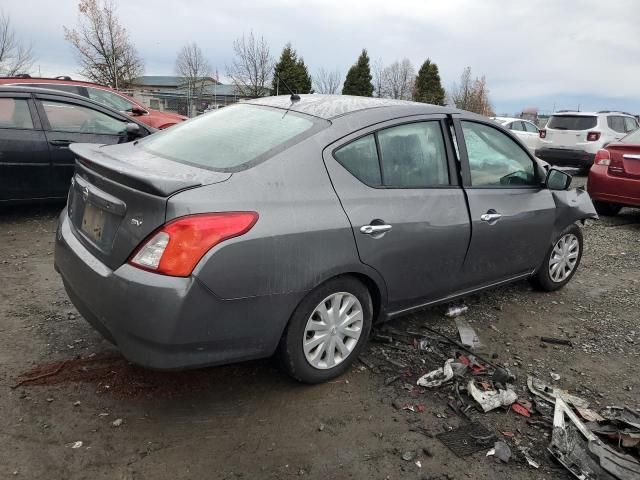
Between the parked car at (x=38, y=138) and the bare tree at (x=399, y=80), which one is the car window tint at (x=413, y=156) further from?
the bare tree at (x=399, y=80)

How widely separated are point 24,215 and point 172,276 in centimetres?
495

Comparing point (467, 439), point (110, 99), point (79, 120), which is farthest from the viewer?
point (110, 99)

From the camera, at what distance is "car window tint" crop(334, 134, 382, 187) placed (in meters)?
2.81

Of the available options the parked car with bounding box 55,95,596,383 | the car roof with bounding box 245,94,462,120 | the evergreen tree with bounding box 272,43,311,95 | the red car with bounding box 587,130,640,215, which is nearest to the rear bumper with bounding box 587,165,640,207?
the red car with bounding box 587,130,640,215

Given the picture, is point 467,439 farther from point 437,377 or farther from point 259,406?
point 259,406

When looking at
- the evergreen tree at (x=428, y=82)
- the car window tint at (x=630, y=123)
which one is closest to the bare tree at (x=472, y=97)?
the evergreen tree at (x=428, y=82)

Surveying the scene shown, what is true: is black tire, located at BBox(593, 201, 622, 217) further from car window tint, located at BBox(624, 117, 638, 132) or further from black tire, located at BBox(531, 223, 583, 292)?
car window tint, located at BBox(624, 117, 638, 132)

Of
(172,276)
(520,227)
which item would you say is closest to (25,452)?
(172,276)

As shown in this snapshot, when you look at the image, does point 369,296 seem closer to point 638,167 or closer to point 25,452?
point 25,452

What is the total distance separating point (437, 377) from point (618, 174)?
570 cm

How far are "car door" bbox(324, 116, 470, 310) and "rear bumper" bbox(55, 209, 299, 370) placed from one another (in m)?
0.64

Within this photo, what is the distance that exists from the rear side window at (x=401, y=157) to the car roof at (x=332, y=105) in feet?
0.55

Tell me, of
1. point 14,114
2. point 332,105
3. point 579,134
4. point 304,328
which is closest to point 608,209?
point 579,134

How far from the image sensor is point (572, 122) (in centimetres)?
1279
